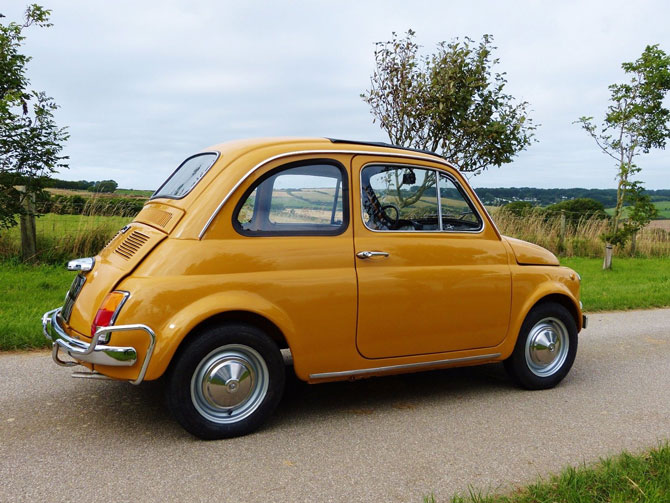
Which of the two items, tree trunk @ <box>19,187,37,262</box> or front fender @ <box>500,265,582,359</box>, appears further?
tree trunk @ <box>19,187,37,262</box>

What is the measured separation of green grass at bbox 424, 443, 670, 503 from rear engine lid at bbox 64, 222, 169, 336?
7.75 ft

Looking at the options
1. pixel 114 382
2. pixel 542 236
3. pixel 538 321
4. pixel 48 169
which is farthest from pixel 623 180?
pixel 114 382

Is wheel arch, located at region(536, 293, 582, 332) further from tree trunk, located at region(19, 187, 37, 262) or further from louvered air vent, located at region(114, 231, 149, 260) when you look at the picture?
tree trunk, located at region(19, 187, 37, 262)

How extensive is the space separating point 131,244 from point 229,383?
1.22m

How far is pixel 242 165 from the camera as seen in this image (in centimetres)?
453

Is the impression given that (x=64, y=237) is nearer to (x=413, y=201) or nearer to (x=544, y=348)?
(x=413, y=201)

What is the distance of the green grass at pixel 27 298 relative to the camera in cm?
648

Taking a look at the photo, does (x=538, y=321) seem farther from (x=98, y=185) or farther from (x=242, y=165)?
(x=98, y=185)

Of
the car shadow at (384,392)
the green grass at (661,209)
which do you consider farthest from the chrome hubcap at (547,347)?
the green grass at (661,209)

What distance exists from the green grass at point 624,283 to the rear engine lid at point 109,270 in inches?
287

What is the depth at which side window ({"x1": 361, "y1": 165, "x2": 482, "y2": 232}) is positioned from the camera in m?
4.92

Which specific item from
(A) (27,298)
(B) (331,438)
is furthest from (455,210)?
(A) (27,298)

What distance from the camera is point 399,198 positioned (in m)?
5.08

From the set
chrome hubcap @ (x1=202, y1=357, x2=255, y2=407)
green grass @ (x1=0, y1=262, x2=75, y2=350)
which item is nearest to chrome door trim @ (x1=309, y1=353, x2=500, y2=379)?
chrome hubcap @ (x1=202, y1=357, x2=255, y2=407)
